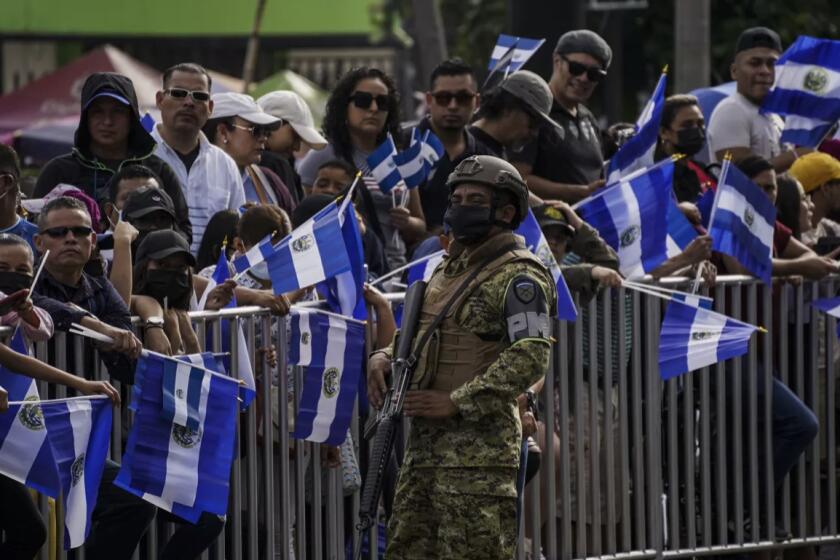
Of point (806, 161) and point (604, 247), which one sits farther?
point (806, 161)

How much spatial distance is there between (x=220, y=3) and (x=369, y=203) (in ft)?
83.5

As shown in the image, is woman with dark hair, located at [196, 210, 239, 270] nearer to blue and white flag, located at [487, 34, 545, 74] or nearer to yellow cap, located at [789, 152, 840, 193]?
blue and white flag, located at [487, 34, 545, 74]

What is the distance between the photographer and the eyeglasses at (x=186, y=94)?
9.96 metres

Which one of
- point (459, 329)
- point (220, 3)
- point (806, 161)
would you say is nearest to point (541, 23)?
point (806, 161)

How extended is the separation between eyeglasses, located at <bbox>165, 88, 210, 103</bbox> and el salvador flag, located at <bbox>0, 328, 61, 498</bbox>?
2.49 m

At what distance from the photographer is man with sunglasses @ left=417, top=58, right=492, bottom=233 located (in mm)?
10609

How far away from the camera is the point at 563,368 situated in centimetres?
977

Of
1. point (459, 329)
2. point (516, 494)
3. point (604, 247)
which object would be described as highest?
point (604, 247)

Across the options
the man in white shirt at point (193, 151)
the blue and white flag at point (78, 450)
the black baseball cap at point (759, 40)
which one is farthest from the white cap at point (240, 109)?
the black baseball cap at point (759, 40)

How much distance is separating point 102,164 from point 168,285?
1.22 metres

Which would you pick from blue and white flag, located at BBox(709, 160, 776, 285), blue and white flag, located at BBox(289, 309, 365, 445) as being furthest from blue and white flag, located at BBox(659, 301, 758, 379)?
blue and white flag, located at BBox(289, 309, 365, 445)

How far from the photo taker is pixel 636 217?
33.7 feet

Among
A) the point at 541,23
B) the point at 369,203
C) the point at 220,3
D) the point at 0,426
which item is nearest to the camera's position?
the point at 0,426

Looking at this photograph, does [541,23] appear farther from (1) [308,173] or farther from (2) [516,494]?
(2) [516,494]
